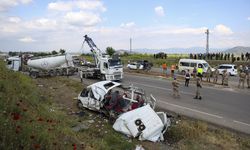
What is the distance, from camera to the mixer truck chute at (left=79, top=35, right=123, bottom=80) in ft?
89.4

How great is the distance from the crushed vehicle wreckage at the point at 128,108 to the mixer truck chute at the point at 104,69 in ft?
43.0

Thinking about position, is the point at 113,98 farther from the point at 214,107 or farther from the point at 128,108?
the point at 214,107

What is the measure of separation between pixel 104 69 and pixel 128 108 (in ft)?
53.0

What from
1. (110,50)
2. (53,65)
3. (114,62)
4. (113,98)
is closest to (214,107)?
(113,98)

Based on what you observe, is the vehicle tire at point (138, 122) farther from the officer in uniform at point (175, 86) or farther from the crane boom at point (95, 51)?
the crane boom at point (95, 51)

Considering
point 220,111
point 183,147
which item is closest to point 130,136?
point 183,147

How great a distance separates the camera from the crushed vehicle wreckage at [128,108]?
9609 millimetres

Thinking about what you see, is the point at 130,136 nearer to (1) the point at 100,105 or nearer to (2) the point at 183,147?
(2) the point at 183,147

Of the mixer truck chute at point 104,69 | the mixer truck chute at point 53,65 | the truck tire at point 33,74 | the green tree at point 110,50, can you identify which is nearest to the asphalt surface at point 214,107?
the mixer truck chute at point 104,69

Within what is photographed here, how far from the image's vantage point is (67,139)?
7555 millimetres

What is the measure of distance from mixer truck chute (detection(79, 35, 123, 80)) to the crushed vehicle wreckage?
13112 mm

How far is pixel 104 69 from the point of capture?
27.5 meters

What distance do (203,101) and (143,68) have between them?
2709 centimetres

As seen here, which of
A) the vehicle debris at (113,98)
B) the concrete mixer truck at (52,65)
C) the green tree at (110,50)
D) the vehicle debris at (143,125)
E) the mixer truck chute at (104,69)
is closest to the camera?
the vehicle debris at (143,125)
